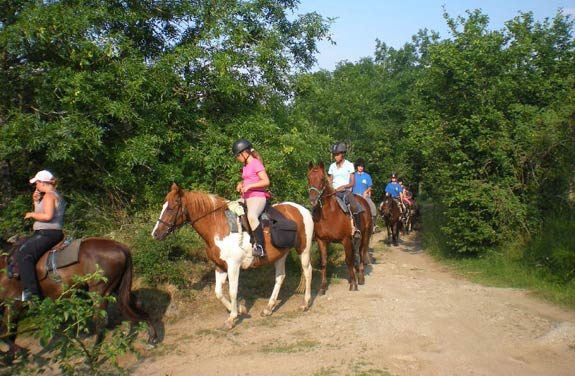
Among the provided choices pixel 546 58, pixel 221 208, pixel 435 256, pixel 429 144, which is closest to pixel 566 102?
pixel 546 58

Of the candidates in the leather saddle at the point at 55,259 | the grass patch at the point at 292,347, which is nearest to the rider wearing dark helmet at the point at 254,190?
the grass patch at the point at 292,347

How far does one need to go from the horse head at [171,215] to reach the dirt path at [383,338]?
1.57m

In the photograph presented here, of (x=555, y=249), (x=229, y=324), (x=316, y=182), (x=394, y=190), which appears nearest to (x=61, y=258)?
(x=229, y=324)

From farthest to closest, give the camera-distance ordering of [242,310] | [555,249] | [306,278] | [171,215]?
[555,249], [306,278], [242,310], [171,215]

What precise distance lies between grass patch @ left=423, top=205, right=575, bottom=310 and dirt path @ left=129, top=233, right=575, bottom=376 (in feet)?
1.47

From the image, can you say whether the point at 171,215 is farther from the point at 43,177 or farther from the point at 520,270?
the point at 520,270

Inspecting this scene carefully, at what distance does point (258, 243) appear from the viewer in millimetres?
7148

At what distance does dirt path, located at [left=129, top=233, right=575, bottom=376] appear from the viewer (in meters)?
5.50

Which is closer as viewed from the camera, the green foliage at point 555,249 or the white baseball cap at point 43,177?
the white baseball cap at point 43,177

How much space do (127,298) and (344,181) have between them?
487cm

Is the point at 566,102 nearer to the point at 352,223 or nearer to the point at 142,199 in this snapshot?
the point at 352,223

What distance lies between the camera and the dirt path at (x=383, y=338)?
550cm

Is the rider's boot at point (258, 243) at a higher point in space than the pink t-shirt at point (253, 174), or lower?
lower

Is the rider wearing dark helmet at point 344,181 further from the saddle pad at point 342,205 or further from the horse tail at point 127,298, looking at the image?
the horse tail at point 127,298
